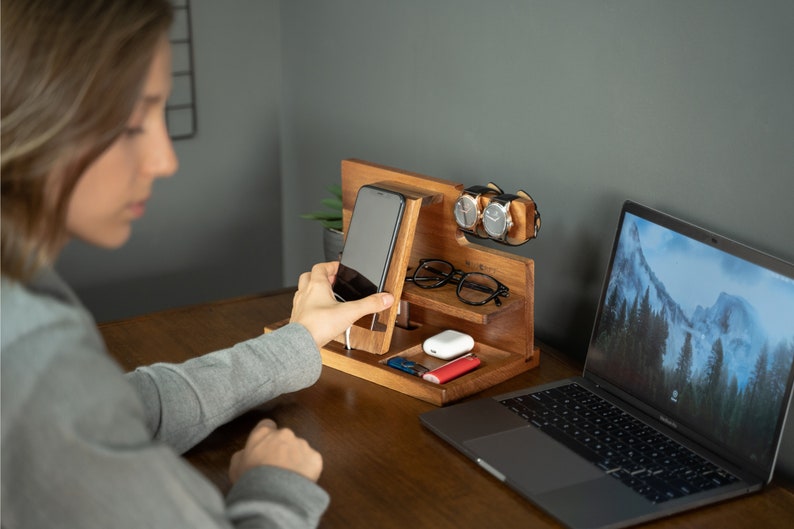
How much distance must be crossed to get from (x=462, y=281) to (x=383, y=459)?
1.10 ft

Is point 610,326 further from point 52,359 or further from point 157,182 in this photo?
point 157,182

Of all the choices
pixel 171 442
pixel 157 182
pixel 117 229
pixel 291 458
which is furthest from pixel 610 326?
pixel 157 182

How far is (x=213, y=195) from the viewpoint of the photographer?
2227mm

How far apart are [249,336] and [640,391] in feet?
2.03

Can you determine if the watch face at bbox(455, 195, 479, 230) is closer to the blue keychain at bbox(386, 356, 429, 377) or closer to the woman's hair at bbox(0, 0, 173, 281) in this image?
the blue keychain at bbox(386, 356, 429, 377)

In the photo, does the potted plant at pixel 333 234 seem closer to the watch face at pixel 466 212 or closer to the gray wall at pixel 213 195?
the watch face at pixel 466 212

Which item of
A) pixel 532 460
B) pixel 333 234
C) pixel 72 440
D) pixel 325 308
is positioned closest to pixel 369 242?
pixel 325 308

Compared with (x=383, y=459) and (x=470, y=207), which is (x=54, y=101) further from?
(x=470, y=207)

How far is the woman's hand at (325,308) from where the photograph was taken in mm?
1277

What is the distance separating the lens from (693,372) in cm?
114

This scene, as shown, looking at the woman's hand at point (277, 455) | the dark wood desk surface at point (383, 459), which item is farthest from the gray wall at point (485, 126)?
the woman's hand at point (277, 455)

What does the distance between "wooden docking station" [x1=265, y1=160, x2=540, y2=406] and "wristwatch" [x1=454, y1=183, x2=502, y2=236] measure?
3 cm

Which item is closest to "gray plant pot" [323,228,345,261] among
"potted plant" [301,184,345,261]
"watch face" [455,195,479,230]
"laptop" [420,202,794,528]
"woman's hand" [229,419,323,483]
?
"potted plant" [301,184,345,261]

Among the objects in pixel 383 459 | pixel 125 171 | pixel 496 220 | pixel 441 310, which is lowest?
pixel 383 459
